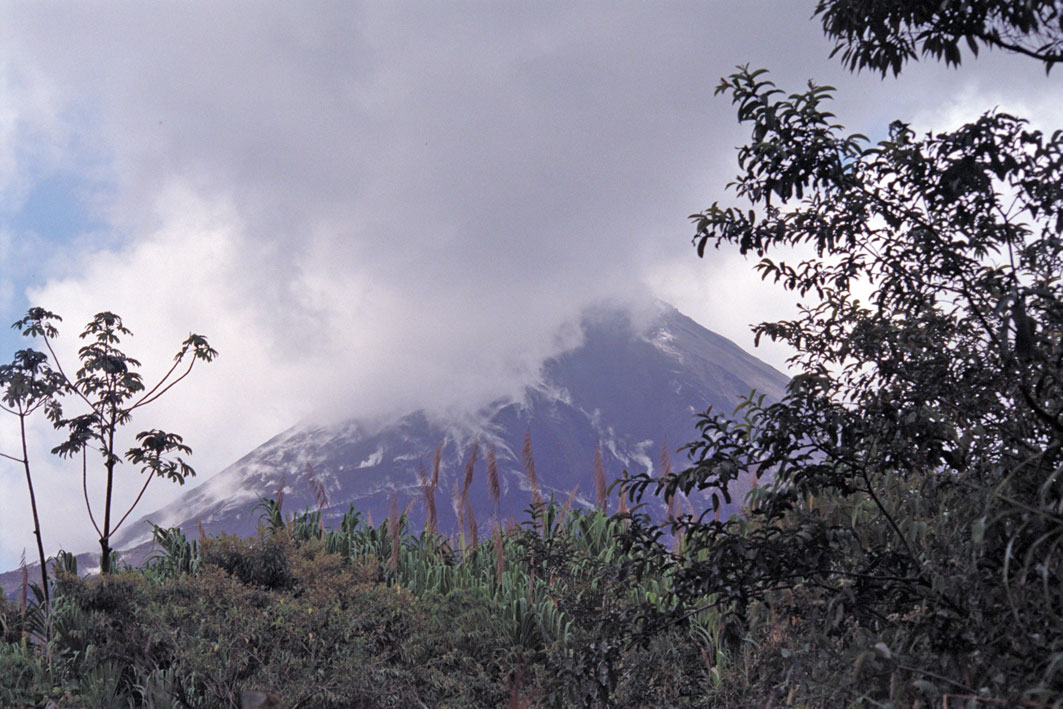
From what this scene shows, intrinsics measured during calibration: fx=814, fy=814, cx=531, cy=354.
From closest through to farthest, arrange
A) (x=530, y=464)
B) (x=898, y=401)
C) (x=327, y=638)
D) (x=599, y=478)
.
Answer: (x=898, y=401) → (x=327, y=638) → (x=530, y=464) → (x=599, y=478)

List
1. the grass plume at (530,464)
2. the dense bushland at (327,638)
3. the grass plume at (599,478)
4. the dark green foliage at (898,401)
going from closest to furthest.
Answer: the dark green foliage at (898,401) < the dense bushland at (327,638) < the grass plume at (530,464) < the grass plume at (599,478)

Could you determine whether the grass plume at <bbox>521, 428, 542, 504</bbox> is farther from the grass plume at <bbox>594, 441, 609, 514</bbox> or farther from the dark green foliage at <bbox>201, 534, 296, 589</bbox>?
the dark green foliage at <bbox>201, 534, 296, 589</bbox>

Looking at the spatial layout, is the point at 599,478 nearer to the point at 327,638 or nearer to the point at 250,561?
the point at 327,638

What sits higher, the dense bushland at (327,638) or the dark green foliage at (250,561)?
the dark green foliage at (250,561)

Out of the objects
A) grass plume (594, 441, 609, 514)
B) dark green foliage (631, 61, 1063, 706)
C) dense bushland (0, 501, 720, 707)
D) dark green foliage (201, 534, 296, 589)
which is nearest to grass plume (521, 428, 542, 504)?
grass plume (594, 441, 609, 514)

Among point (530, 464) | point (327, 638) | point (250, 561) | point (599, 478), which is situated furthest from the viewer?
point (599, 478)

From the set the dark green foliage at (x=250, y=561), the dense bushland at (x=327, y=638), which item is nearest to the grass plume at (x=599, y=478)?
the dense bushland at (x=327, y=638)

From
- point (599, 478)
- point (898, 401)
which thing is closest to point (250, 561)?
point (599, 478)

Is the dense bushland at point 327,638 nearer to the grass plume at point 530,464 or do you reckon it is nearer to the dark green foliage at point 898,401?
the grass plume at point 530,464

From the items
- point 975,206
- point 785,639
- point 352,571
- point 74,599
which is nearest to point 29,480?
point 74,599

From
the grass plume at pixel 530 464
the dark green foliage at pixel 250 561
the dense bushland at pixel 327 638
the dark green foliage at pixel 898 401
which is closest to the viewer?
the dark green foliage at pixel 898 401

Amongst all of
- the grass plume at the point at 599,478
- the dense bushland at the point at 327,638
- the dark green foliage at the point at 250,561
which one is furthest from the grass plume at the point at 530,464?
the dark green foliage at the point at 250,561

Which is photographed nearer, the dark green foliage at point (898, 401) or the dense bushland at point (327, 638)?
the dark green foliage at point (898, 401)

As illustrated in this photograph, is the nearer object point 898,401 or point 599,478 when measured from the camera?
point 898,401
